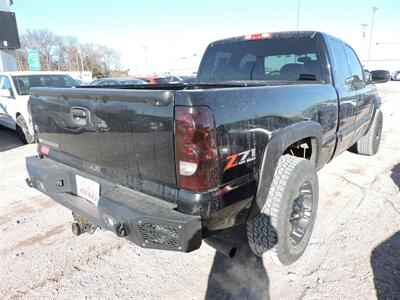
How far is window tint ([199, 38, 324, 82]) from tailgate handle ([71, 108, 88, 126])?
2.21 metres

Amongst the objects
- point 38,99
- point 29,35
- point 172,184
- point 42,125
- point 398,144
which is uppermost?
point 29,35

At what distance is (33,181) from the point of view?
276 centimetres

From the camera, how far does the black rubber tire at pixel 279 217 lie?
2.28m

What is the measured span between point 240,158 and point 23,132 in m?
6.68

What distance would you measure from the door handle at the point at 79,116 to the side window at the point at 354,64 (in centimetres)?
339

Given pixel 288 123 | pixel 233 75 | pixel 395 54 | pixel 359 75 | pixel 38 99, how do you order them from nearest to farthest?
→ pixel 288 123, pixel 38 99, pixel 233 75, pixel 359 75, pixel 395 54

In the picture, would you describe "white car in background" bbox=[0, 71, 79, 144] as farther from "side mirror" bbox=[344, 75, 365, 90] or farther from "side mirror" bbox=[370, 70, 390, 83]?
"side mirror" bbox=[370, 70, 390, 83]

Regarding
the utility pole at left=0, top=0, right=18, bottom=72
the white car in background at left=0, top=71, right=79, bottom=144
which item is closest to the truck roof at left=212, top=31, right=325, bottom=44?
the white car in background at left=0, top=71, right=79, bottom=144

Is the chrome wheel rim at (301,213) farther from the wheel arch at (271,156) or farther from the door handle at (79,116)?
the door handle at (79,116)

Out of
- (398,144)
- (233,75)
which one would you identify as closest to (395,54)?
(398,144)

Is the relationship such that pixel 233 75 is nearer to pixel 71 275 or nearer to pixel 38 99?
pixel 38 99

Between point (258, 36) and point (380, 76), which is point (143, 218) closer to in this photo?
point (258, 36)

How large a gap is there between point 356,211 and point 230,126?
97.0 inches

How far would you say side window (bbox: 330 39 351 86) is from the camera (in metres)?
3.39
